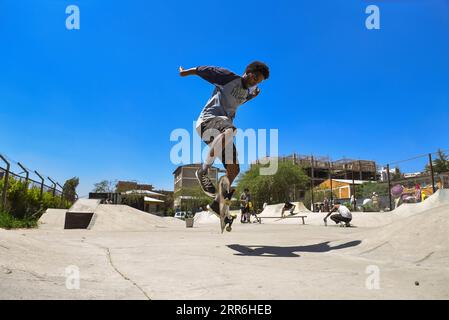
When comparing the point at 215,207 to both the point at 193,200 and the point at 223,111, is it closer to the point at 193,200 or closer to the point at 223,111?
the point at 223,111

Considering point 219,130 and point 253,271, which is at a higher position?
point 219,130

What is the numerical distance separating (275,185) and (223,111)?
42.0 m

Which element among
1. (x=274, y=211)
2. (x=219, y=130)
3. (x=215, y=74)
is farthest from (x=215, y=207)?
(x=274, y=211)

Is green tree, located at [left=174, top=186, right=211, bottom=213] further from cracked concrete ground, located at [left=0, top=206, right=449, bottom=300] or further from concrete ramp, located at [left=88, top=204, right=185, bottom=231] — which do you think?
cracked concrete ground, located at [left=0, top=206, right=449, bottom=300]

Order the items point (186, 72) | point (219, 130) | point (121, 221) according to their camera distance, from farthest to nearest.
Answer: point (121, 221) → point (186, 72) → point (219, 130)

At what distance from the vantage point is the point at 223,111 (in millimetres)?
4504

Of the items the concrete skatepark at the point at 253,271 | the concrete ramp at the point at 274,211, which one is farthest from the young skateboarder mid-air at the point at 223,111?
the concrete ramp at the point at 274,211

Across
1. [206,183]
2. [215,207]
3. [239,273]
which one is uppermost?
[206,183]

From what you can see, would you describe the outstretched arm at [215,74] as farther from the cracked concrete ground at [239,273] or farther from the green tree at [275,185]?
the green tree at [275,185]

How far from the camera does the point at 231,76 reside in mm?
4645

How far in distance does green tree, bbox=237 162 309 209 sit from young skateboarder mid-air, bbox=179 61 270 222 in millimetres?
41215

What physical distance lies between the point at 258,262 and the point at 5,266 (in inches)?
71.0
